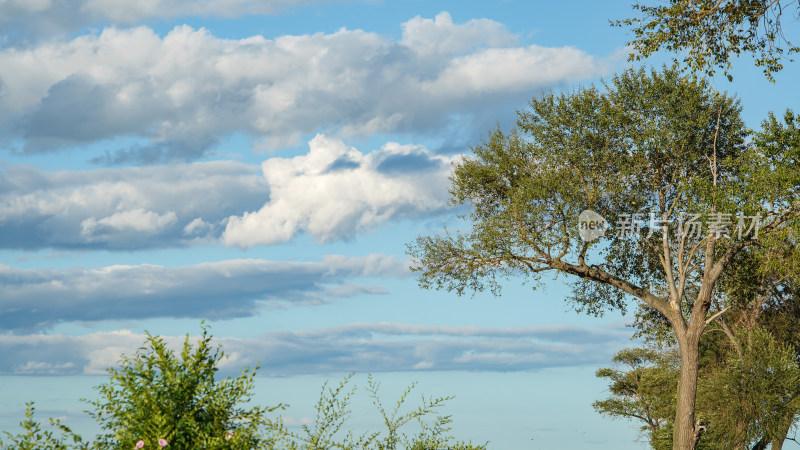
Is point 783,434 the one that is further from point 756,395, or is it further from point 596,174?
point 596,174

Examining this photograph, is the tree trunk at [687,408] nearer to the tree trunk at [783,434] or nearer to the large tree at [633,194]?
the large tree at [633,194]

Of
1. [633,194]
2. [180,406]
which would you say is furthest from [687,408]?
[180,406]

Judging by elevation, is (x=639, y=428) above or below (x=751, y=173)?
below

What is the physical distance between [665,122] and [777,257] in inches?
269

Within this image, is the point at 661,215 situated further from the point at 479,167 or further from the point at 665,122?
the point at 479,167

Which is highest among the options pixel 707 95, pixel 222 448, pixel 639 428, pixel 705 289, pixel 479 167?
pixel 707 95

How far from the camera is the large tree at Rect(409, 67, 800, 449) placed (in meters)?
28.0

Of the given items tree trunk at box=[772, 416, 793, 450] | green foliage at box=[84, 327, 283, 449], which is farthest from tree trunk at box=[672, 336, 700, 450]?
green foliage at box=[84, 327, 283, 449]

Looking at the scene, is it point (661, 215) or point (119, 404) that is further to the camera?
point (661, 215)

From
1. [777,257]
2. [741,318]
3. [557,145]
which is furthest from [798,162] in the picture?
[741,318]

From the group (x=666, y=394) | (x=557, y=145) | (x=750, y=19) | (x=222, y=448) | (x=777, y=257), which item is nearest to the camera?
(x=222, y=448)

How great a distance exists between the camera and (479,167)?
3086 centimetres

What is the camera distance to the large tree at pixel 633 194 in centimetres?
2802

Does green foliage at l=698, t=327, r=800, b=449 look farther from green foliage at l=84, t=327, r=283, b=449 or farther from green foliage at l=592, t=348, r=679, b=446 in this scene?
green foliage at l=84, t=327, r=283, b=449
